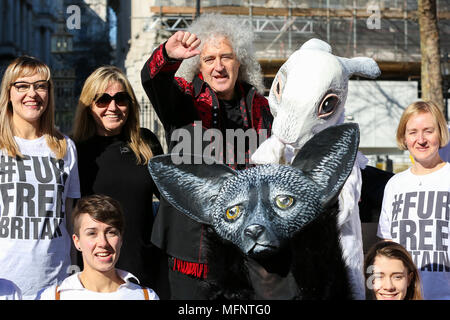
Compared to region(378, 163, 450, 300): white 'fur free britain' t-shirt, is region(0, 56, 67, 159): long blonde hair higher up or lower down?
higher up

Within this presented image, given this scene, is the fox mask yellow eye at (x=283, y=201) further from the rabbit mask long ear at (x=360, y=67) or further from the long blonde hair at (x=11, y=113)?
the long blonde hair at (x=11, y=113)

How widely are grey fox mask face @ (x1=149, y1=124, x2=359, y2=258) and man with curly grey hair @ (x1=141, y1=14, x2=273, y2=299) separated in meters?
0.73

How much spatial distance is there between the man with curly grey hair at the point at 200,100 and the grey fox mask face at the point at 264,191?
73 cm

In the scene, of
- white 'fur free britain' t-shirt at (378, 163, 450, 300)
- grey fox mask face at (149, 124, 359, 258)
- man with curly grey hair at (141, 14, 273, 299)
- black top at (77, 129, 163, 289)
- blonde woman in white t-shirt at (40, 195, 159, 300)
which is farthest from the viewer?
black top at (77, 129, 163, 289)

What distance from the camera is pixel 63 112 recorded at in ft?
62.2

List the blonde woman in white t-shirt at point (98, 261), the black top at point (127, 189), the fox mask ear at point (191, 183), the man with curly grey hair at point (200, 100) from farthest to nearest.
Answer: the black top at point (127, 189)
the man with curly grey hair at point (200, 100)
the blonde woman in white t-shirt at point (98, 261)
the fox mask ear at point (191, 183)

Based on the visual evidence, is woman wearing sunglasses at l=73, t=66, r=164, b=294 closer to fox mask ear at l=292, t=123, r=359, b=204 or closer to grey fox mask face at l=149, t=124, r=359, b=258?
grey fox mask face at l=149, t=124, r=359, b=258

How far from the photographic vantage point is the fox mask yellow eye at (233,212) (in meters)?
1.49

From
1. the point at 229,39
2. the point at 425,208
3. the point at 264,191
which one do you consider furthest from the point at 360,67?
the point at 425,208

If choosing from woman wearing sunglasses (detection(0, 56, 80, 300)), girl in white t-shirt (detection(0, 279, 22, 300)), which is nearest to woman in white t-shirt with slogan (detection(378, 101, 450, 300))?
woman wearing sunglasses (detection(0, 56, 80, 300))

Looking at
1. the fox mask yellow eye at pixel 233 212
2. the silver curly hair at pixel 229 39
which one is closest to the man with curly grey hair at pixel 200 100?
the silver curly hair at pixel 229 39

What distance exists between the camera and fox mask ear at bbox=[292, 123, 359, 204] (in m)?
1.53
